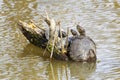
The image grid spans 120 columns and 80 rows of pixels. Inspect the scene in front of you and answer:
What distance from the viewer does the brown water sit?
229 inches

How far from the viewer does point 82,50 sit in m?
6.08

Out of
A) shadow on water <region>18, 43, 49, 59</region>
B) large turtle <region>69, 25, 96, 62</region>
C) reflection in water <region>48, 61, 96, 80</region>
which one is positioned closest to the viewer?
reflection in water <region>48, 61, 96, 80</region>

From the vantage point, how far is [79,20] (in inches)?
342

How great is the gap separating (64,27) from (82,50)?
2.20 m

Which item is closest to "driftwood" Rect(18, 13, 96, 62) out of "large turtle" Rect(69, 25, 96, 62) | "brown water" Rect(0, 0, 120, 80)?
"large turtle" Rect(69, 25, 96, 62)

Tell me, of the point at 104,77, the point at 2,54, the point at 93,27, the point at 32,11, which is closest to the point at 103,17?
the point at 93,27

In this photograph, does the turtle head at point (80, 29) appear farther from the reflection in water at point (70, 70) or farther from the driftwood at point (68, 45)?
the reflection in water at point (70, 70)

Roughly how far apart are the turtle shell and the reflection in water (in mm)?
96

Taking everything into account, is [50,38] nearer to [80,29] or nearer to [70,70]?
[80,29]

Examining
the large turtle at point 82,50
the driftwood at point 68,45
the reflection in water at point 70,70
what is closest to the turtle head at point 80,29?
the driftwood at point 68,45

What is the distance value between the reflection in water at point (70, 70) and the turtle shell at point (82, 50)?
10 centimetres

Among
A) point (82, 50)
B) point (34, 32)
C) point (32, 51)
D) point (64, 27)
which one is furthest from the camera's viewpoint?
point (64, 27)

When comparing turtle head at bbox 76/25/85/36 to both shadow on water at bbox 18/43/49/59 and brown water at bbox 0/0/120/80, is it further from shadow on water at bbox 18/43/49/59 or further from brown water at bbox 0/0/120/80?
shadow on water at bbox 18/43/49/59

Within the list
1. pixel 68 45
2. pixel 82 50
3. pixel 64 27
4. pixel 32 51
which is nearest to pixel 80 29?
pixel 68 45
